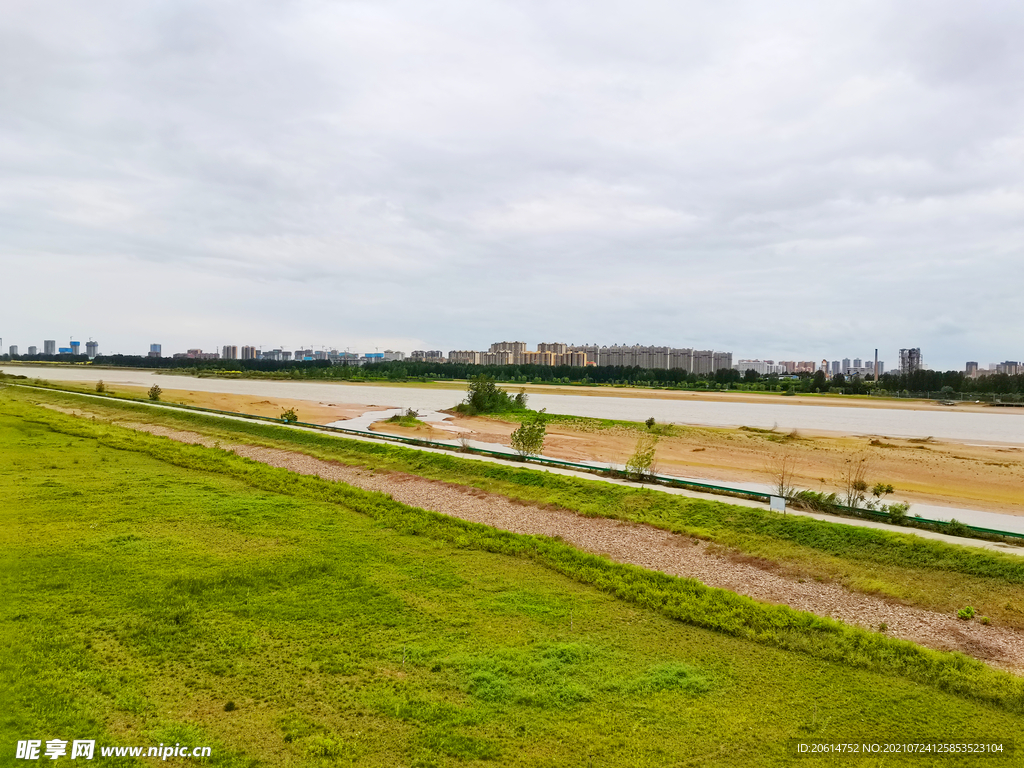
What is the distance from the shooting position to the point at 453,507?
679 inches

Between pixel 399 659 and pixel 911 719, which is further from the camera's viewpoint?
pixel 399 659

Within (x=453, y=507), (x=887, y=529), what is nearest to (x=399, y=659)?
(x=453, y=507)

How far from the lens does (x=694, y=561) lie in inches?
501

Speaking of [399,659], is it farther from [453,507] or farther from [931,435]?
[931,435]

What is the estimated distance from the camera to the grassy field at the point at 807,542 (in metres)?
11.0

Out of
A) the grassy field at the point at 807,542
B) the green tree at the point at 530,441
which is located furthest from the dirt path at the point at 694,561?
the green tree at the point at 530,441

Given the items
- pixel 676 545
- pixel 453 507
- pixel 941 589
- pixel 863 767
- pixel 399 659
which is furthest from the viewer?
pixel 453 507

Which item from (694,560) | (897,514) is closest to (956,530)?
(897,514)

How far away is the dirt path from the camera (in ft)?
29.8

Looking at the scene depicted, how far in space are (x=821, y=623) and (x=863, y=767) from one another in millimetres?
3777

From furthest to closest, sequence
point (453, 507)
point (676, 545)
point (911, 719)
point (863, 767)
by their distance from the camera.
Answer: point (453, 507), point (676, 545), point (911, 719), point (863, 767)

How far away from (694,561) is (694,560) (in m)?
0.08

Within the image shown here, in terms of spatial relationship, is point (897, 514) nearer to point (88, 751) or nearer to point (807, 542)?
point (807, 542)

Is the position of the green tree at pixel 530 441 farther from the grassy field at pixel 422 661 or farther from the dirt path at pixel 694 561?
the grassy field at pixel 422 661
